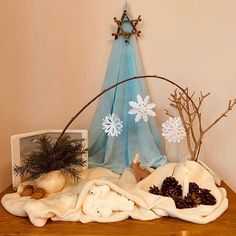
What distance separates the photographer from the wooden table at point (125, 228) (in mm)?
663

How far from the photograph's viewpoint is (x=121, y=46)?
3.58 ft

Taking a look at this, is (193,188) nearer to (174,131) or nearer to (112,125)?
(174,131)

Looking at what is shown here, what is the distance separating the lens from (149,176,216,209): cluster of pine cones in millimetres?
750

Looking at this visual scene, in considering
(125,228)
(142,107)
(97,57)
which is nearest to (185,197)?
(125,228)

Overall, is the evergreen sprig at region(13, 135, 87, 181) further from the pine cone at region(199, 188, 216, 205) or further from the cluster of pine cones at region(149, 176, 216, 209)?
the pine cone at region(199, 188, 216, 205)

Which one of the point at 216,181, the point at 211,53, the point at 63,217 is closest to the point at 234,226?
the point at 216,181

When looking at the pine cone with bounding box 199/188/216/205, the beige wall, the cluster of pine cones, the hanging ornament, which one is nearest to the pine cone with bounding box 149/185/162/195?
the cluster of pine cones

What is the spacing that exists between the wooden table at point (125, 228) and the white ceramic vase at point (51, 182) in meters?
0.12

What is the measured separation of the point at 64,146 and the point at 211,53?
68 centimetres

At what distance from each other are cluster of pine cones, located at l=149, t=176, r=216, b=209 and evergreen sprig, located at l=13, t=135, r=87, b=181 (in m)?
0.25

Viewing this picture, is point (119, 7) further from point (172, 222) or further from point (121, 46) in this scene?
point (172, 222)

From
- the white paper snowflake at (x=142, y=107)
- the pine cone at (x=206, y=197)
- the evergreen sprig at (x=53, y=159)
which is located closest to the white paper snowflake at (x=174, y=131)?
the white paper snowflake at (x=142, y=107)

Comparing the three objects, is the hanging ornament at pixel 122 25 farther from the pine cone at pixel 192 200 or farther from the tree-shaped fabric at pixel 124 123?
the pine cone at pixel 192 200

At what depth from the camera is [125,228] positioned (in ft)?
2.25
